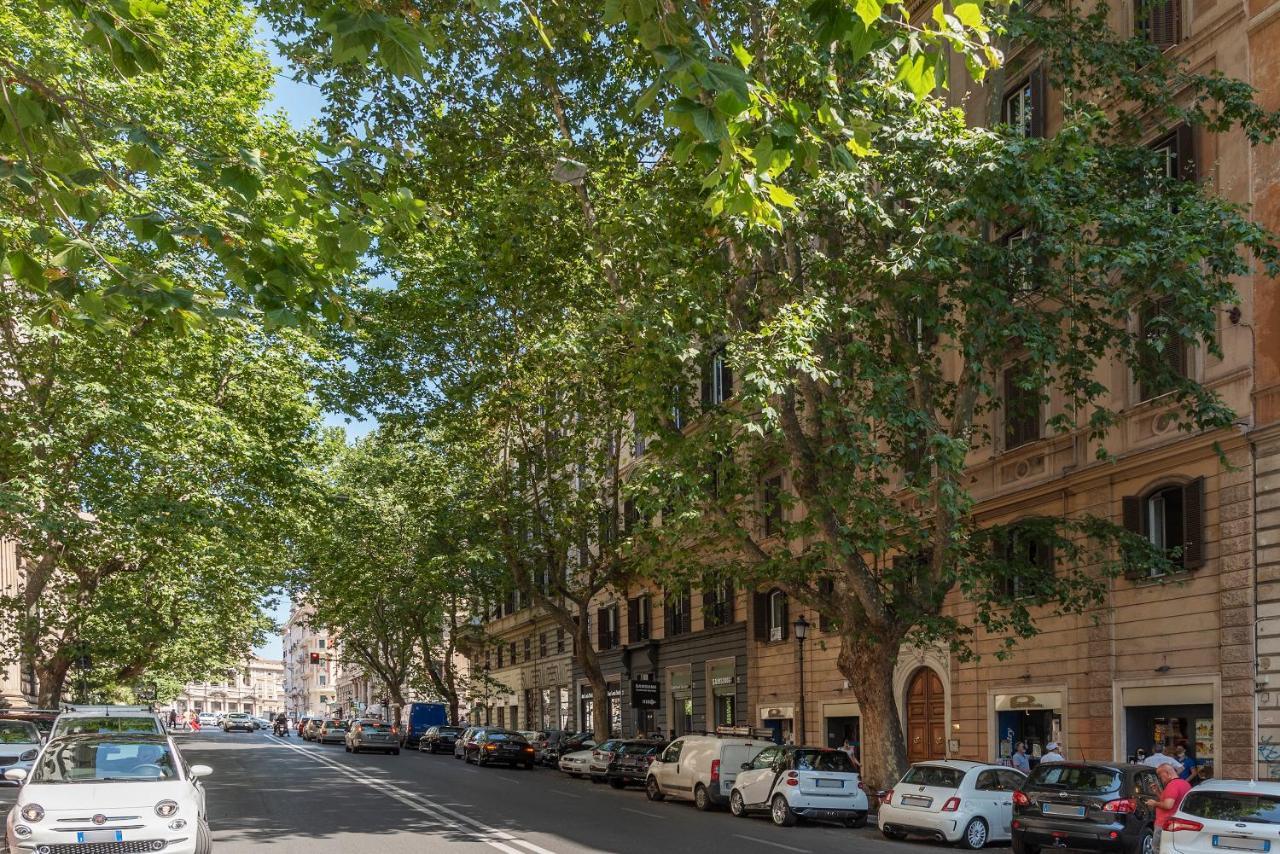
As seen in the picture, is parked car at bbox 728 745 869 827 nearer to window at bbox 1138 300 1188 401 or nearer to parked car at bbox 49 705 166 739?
window at bbox 1138 300 1188 401

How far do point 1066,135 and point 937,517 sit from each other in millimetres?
6310

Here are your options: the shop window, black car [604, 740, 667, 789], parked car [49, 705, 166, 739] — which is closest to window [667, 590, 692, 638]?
black car [604, 740, 667, 789]

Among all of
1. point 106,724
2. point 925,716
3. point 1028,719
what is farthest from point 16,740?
point 1028,719

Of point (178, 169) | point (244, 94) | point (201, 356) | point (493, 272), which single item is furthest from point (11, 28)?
point (493, 272)

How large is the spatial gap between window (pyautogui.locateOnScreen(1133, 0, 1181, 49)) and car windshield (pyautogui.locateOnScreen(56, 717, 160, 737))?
19.6m

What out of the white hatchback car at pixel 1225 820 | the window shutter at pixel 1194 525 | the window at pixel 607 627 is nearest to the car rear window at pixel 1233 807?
the white hatchback car at pixel 1225 820

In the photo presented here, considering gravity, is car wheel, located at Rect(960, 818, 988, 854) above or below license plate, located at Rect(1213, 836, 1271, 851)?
below

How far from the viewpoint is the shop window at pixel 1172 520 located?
858 inches

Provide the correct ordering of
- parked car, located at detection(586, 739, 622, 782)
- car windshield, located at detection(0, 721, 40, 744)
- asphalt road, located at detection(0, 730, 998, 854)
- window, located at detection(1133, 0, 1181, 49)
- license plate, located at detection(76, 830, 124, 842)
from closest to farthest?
1. license plate, located at detection(76, 830, 124, 842)
2. asphalt road, located at detection(0, 730, 998, 854)
3. window, located at detection(1133, 0, 1181, 49)
4. car windshield, located at detection(0, 721, 40, 744)
5. parked car, located at detection(586, 739, 622, 782)

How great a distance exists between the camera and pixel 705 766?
84.8ft

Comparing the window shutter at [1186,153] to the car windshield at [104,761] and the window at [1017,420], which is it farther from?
the car windshield at [104,761]

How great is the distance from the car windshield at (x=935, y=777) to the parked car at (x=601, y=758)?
1508cm

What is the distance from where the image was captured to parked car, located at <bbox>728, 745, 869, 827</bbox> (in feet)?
72.5

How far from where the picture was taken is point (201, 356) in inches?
1102
